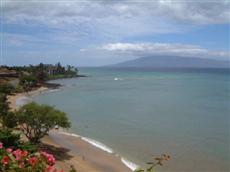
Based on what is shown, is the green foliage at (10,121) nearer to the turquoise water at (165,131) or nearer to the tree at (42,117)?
the tree at (42,117)

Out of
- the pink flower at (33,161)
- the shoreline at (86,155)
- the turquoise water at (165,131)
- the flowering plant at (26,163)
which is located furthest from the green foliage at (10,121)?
the pink flower at (33,161)

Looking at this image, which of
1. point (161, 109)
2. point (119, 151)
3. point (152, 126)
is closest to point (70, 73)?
point (161, 109)

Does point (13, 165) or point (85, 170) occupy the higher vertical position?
point (13, 165)

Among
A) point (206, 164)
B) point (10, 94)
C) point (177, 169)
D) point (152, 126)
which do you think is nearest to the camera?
point (177, 169)

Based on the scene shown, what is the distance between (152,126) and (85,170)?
20616mm

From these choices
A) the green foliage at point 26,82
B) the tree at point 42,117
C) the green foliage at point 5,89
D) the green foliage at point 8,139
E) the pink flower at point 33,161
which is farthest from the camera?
the green foliage at point 26,82

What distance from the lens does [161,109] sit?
62.2 metres

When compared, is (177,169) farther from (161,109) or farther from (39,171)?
(161,109)

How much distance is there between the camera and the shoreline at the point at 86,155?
26031 mm

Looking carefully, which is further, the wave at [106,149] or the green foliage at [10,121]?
the green foliage at [10,121]

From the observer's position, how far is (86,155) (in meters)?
29.5

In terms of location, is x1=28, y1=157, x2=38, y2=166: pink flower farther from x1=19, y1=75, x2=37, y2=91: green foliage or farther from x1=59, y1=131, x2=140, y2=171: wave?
x1=19, y1=75, x2=37, y2=91: green foliage

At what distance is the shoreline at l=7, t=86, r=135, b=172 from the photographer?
26.0 meters

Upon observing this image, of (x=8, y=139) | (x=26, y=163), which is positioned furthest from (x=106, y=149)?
(x=26, y=163)
